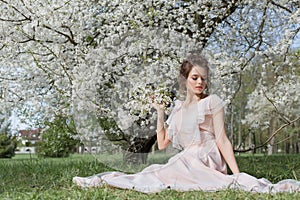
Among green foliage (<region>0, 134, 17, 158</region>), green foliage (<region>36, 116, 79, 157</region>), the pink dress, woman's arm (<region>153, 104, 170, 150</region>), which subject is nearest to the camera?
the pink dress

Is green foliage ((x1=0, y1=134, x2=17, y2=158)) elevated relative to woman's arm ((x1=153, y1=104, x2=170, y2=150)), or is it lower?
lower

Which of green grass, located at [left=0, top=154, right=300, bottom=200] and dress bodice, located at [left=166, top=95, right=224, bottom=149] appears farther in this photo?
dress bodice, located at [left=166, top=95, right=224, bottom=149]

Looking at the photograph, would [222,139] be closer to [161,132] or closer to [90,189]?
[161,132]

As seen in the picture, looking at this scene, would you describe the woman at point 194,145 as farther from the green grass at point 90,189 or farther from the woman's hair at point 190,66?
the green grass at point 90,189

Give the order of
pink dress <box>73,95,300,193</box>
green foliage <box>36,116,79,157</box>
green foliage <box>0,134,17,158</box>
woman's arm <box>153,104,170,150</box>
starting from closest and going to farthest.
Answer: pink dress <box>73,95,300,193</box> → woman's arm <box>153,104,170,150</box> → green foliage <box>36,116,79,157</box> → green foliage <box>0,134,17,158</box>

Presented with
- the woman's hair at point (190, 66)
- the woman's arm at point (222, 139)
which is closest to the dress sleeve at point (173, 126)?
the woman's hair at point (190, 66)

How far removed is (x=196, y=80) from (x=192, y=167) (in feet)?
1.95

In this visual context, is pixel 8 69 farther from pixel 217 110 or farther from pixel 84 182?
pixel 217 110

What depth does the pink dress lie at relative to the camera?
3.29 m

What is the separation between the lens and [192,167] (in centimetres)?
342

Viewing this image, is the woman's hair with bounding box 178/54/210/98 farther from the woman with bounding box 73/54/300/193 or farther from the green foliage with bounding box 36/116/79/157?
the green foliage with bounding box 36/116/79/157

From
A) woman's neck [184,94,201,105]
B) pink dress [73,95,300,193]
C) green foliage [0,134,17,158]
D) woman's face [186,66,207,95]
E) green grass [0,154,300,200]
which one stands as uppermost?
woman's face [186,66,207,95]

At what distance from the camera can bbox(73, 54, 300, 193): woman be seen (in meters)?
3.34

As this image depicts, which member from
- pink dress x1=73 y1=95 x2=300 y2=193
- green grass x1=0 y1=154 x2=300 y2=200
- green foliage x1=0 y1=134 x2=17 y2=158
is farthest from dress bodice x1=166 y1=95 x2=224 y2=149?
green foliage x1=0 y1=134 x2=17 y2=158
